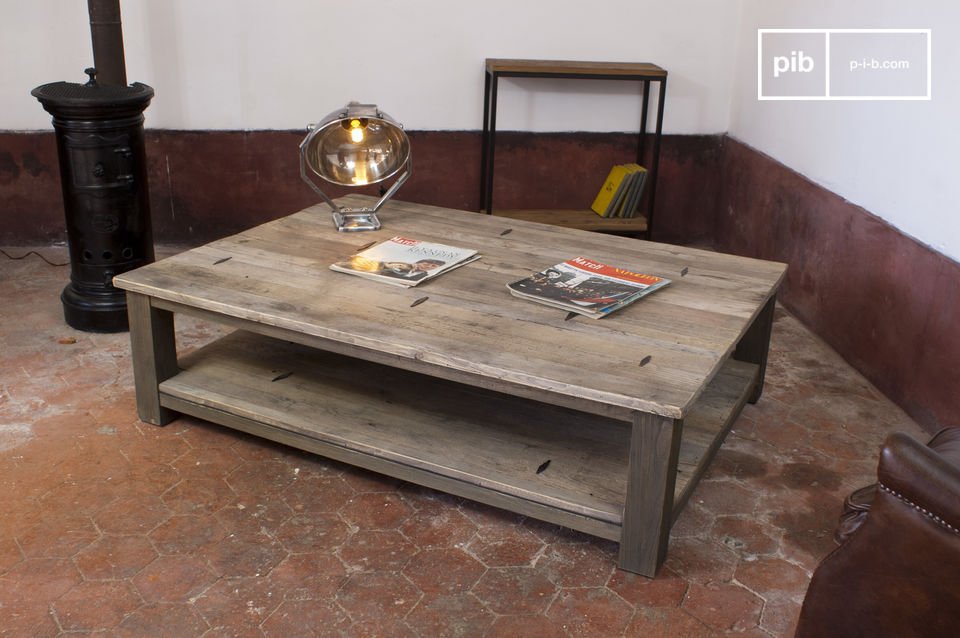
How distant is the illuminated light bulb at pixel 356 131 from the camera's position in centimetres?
371

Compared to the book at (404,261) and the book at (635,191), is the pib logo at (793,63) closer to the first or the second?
the book at (635,191)

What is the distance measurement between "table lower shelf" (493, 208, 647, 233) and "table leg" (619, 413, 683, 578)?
2.62 meters

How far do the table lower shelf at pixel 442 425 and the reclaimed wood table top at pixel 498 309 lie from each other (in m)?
0.32

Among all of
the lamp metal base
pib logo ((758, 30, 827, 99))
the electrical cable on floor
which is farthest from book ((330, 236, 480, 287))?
the electrical cable on floor

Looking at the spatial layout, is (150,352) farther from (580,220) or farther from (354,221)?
(580,220)

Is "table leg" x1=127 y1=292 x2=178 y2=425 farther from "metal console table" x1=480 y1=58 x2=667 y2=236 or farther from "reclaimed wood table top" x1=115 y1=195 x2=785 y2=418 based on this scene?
"metal console table" x1=480 y1=58 x2=667 y2=236

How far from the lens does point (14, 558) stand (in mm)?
2646

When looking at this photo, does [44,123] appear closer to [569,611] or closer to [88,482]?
[88,482]

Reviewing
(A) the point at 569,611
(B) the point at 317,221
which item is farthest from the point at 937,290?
(B) the point at 317,221

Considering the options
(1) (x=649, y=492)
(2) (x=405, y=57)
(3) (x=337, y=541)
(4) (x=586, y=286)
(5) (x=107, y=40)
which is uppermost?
(5) (x=107, y=40)

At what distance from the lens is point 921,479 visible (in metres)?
Answer: 1.77

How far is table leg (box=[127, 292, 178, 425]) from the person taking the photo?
315 centimetres

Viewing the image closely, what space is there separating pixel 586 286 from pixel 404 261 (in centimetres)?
64

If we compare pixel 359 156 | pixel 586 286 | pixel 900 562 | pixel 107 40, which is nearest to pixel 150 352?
pixel 359 156
